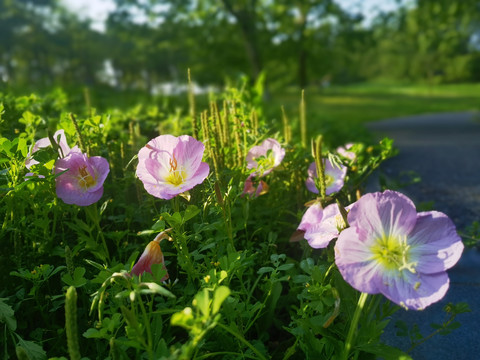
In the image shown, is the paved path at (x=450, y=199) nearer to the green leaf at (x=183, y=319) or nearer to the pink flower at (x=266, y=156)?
the pink flower at (x=266, y=156)

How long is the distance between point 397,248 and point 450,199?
2.49m

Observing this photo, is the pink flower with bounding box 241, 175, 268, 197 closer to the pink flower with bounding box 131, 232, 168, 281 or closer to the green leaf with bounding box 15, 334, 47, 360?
the pink flower with bounding box 131, 232, 168, 281

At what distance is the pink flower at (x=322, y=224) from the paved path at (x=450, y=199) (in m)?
0.44

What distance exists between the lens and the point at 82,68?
47.8m

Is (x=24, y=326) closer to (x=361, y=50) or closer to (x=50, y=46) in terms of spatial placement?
(x=361, y=50)

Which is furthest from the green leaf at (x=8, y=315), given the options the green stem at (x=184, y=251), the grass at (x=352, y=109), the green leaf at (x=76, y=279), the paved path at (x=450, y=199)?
the grass at (x=352, y=109)

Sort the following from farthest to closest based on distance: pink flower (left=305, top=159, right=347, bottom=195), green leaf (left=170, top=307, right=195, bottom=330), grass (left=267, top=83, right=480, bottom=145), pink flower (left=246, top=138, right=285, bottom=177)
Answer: grass (left=267, top=83, right=480, bottom=145)
pink flower (left=305, top=159, right=347, bottom=195)
pink flower (left=246, top=138, right=285, bottom=177)
green leaf (left=170, top=307, right=195, bottom=330)

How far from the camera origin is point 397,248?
1.03 meters

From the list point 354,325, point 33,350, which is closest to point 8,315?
point 33,350

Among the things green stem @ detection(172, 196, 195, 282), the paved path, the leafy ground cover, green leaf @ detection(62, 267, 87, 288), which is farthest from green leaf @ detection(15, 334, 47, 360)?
the paved path

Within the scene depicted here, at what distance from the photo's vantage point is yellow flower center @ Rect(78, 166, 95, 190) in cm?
132

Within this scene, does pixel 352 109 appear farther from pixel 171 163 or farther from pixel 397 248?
pixel 397 248

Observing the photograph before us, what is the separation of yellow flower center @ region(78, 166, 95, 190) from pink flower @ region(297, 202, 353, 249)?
0.64m

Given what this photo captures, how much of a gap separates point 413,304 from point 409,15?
16.0m
